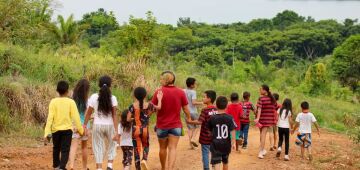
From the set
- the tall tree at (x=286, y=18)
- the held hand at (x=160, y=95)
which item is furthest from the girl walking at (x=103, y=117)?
the tall tree at (x=286, y=18)

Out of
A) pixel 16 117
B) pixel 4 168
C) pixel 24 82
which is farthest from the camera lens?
pixel 24 82

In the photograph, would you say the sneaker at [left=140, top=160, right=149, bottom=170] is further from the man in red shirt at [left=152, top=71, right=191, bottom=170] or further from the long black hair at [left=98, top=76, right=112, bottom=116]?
the long black hair at [left=98, top=76, right=112, bottom=116]

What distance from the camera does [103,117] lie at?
865 centimetres

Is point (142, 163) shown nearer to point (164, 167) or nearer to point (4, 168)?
point (164, 167)

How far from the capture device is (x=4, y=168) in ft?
32.6

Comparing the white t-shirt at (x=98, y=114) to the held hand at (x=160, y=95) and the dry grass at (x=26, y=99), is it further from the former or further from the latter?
the dry grass at (x=26, y=99)

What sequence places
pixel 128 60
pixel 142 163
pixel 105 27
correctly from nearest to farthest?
pixel 142 163, pixel 128 60, pixel 105 27

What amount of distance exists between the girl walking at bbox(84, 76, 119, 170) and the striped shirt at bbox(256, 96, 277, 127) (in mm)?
4145

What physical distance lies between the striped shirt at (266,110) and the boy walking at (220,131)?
3534mm

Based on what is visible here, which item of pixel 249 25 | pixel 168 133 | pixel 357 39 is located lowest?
pixel 168 133

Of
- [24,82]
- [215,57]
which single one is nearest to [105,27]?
[215,57]

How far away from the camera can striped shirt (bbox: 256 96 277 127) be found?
1186 cm

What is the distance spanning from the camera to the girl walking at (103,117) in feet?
28.1

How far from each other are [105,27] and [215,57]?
63.6ft
